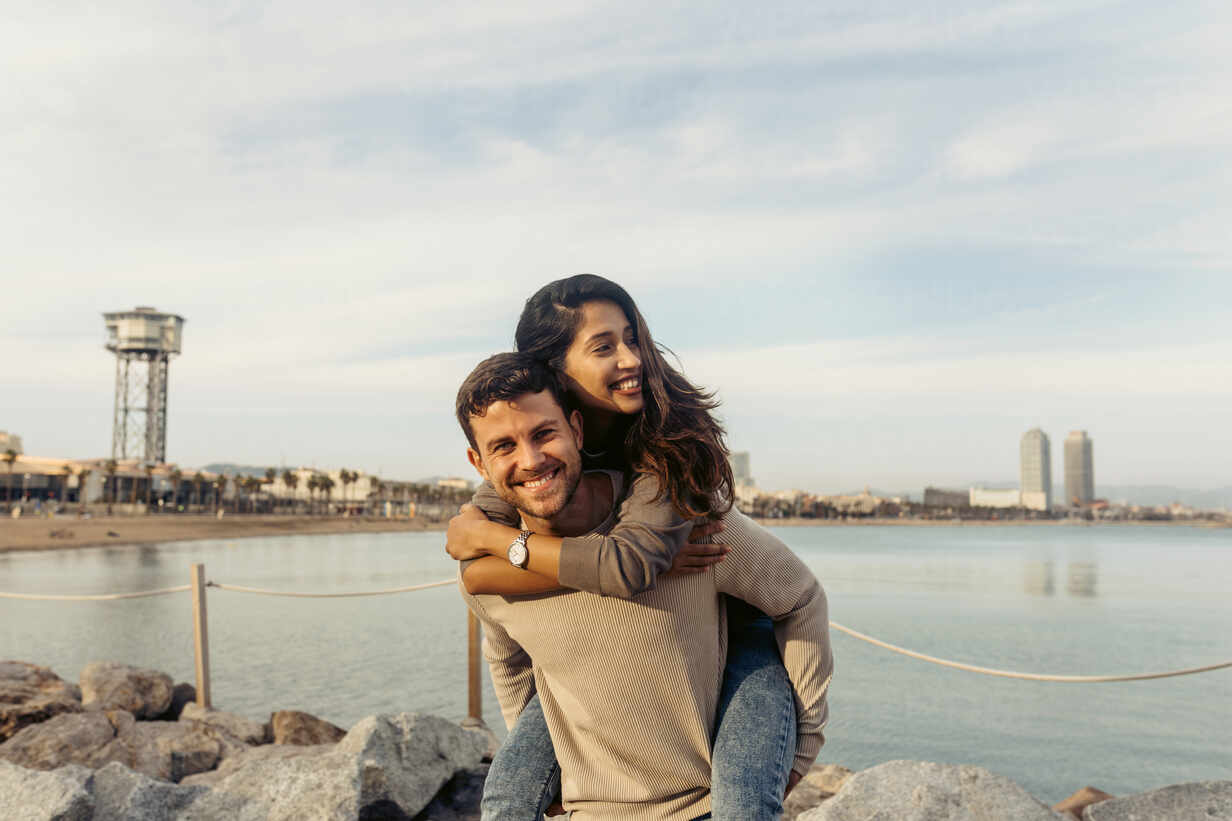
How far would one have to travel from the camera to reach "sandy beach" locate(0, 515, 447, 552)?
5419 centimetres

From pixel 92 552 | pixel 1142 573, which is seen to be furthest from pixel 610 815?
pixel 1142 573

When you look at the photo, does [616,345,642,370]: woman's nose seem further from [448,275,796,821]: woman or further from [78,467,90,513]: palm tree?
[78,467,90,513]: palm tree

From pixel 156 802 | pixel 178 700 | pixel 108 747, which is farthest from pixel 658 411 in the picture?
pixel 178 700

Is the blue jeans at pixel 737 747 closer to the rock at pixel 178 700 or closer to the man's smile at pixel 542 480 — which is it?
the man's smile at pixel 542 480

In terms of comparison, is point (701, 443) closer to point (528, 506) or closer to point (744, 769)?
point (528, 506)

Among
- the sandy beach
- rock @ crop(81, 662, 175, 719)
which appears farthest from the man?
the sandy beach

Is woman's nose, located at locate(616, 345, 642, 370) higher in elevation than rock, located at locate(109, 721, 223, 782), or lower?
higher

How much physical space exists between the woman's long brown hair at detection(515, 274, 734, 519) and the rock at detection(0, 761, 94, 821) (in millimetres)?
3723

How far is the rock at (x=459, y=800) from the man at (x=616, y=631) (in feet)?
12.2

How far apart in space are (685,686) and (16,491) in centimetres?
11865

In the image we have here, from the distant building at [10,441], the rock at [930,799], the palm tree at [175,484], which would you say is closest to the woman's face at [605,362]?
the rock at [930,799]

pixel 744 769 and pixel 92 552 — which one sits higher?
pixel 744 769

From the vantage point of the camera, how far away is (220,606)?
23984 mm

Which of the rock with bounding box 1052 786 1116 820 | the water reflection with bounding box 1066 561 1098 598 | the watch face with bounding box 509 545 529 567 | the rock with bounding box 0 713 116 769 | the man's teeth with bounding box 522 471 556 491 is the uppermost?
the man's teeth with bounding box 522 471 556 491
